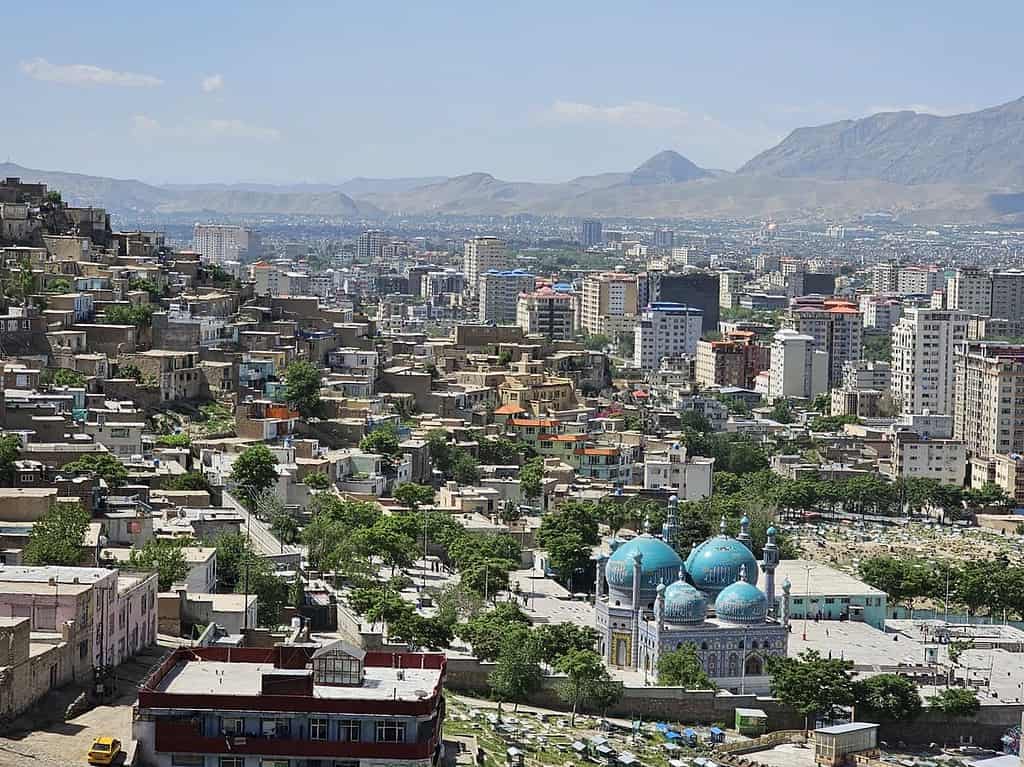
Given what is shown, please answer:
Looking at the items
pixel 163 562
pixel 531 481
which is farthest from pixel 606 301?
pixel 163 562

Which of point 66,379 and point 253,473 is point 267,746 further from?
point 66,379

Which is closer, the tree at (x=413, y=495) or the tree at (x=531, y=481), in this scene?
the tree at (x=413, y=495)

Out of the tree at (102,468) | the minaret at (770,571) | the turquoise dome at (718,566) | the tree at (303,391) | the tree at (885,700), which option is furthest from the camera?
the tree at (303,391)

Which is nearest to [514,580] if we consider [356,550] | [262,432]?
[356,550]

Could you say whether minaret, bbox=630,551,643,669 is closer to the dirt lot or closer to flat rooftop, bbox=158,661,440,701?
flat rooftop, bbox=158,661,440,701

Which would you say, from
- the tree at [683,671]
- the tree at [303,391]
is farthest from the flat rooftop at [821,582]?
the tree at [303,391]

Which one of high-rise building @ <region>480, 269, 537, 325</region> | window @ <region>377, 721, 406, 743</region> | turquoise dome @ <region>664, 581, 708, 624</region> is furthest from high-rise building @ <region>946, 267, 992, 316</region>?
window @ <region>377, 721, 406, 743</region>

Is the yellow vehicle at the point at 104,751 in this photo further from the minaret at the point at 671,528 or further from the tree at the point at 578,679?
the minaret at the point at 671,528
